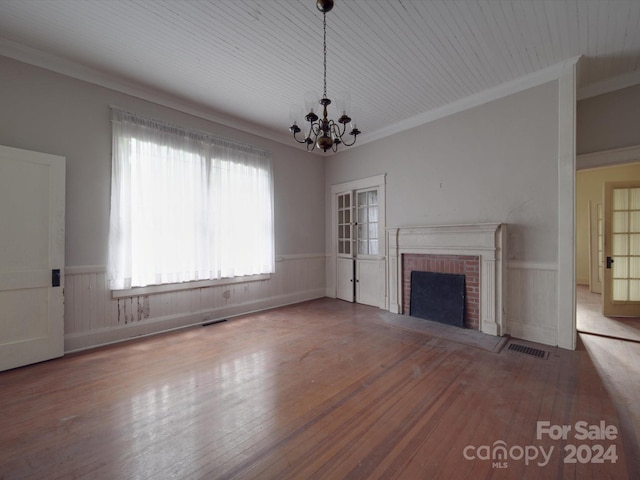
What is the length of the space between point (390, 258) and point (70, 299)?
4327mm

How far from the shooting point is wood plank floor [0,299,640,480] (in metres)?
1.53

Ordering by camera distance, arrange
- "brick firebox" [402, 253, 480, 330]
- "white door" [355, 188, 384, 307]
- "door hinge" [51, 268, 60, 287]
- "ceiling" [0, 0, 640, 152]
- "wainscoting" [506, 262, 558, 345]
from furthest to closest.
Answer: "white door" [355, 188, 384, 307], "brick firebox" [402, 253, 480, 330], "wainscoting" [506, 262, 558, 345], "door hinge" [51, 268, 60, 287], "ceiling" [0, 0, 640, 152]

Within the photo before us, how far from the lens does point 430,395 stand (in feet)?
7.20

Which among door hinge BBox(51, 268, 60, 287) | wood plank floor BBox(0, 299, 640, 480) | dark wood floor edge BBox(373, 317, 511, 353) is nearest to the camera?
wood plank floor BBox(0, 299, 640, 480)

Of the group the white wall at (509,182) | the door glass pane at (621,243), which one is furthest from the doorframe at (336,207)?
the door glass pane at (621,243)

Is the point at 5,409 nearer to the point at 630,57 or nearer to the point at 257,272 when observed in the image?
the point at 257,272

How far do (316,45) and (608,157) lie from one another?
380cm

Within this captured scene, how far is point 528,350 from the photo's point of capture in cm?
305

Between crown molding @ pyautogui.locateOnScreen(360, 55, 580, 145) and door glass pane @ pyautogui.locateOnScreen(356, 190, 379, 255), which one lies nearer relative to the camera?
crown molding @ pyautogui.locateOnScreen(360, 55, 580, 145)

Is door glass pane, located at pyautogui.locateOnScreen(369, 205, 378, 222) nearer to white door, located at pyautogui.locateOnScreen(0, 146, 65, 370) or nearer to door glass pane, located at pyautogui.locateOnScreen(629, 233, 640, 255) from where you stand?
door glass pane, located at pyautogui.locateOnScreen(629, 233, 640, 255)

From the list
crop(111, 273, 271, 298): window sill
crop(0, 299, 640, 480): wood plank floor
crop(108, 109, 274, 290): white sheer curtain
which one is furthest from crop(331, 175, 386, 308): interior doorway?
crop(0, 299, 640, 480): wood plank floor

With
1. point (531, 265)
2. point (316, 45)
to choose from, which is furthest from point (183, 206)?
point (531, 265)

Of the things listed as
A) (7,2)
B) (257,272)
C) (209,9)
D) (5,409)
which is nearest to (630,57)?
(209,9)

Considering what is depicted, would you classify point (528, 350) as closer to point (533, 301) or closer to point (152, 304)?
point (533, 301)
